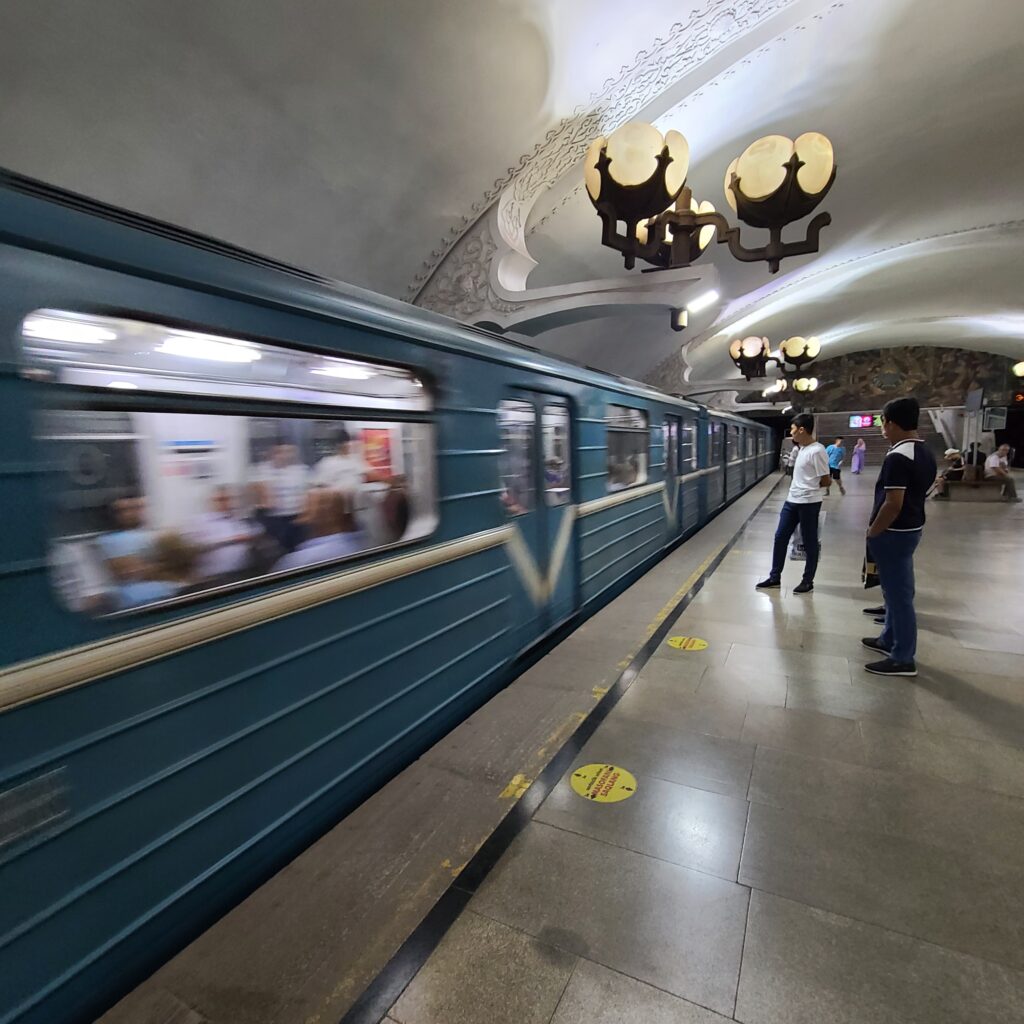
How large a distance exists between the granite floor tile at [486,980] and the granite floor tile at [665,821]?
0.52 m

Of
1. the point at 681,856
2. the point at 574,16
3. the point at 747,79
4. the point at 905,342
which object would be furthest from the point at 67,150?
the point at 905,342

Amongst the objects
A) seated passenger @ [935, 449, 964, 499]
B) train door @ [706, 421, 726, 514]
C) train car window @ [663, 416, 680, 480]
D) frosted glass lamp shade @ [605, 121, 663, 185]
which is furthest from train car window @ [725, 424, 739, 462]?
frosted glass lamp shade @ [605, 121, 663, 185]

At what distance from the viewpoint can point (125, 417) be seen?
4.79ft

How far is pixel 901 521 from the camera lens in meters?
3.26

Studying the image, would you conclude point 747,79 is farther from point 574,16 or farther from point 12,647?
point 12,647

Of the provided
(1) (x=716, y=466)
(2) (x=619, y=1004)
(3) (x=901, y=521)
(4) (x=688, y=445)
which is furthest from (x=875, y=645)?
(1) (x=716, y=466)

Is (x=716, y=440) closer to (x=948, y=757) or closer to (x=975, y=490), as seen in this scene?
(x=975, y=490)

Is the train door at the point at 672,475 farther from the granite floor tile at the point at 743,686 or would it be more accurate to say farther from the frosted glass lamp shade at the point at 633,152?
the granite floor tile at the point at 743,686

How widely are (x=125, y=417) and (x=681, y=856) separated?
2.28m

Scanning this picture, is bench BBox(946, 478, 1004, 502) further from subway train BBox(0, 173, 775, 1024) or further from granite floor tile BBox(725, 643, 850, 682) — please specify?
subway train BBox(0, 173, 775, 1024)

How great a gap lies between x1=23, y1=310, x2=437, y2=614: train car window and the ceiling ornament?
5.22m

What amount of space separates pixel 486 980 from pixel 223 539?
4.90 ft

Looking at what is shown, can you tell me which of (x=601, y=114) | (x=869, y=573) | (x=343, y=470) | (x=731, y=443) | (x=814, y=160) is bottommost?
(x=869, y=573)

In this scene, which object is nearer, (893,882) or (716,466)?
(893,882)
